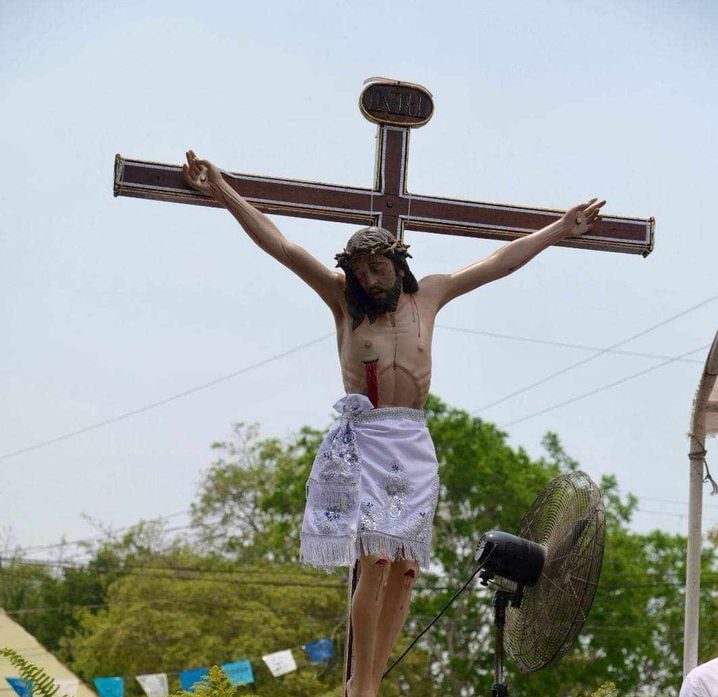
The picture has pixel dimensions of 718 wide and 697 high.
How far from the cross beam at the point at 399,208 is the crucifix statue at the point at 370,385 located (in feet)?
0.05

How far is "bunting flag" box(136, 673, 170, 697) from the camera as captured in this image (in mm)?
25344

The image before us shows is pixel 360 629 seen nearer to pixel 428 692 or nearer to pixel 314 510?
pixel 314 510

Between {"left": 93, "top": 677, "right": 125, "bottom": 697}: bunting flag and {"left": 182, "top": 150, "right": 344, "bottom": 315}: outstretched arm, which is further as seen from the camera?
{"left": 93, "top": 677, "right": 125, "bottom": 697}: bunting flag

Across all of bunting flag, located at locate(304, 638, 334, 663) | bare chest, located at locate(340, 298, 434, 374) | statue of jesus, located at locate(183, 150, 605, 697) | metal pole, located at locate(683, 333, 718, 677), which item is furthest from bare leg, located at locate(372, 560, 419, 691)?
bunting flag, located at locate(304, 638, 334, 663)

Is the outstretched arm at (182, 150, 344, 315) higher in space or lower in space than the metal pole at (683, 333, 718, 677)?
higher

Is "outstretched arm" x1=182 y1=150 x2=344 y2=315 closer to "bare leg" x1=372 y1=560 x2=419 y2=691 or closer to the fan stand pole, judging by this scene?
"bare leg" x1=372 y1=560 x2=419 y2=691

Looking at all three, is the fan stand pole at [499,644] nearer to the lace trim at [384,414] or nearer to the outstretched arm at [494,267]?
the lace trim at [384,414]

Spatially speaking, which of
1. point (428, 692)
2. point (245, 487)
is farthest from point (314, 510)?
point (245, 487)

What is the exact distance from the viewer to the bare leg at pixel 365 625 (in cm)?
620

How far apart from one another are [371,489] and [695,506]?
2022 mm

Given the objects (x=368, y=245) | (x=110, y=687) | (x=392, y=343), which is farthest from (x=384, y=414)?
(x=110, y=687)

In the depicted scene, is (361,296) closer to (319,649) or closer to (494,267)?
(494,267)

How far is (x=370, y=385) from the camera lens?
21.0ft

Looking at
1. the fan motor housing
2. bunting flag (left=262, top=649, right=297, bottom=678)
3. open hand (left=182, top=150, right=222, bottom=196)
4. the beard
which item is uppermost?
bunting flag (left=262, top=649, right=297, bottom=678)
